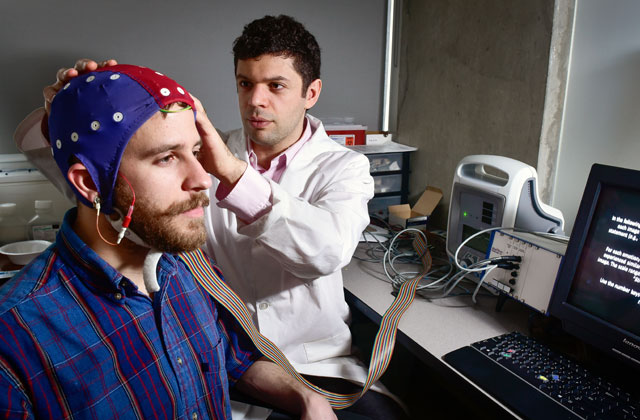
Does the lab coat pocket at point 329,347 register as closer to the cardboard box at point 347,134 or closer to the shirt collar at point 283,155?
the shirt collar at point 283,155

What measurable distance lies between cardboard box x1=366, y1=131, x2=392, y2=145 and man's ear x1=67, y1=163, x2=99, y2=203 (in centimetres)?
172

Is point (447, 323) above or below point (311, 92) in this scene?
below

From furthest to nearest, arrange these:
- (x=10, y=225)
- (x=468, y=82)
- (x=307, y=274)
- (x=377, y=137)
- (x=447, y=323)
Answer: (x=377, y=137), (x=468, y=82), (x=10, y=225), (x=447, y=323), (x=307, y=274)

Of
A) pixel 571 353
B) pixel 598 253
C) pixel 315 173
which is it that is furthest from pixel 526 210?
pixel 315 173

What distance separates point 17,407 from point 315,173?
3.27ft

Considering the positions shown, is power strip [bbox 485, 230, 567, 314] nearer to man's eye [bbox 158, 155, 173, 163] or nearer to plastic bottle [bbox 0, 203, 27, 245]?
man's eye [bbox 158, 155, 173, 163]

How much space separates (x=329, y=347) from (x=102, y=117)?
0.98 meters

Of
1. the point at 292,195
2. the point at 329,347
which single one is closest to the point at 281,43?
the point at 292,195

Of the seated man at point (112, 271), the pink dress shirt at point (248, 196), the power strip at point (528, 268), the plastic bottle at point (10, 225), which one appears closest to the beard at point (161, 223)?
the seated man at point (112, 271)

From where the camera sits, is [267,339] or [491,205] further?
[491,205]

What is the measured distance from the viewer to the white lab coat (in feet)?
4.27

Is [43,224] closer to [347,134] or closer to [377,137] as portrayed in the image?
[347,134]

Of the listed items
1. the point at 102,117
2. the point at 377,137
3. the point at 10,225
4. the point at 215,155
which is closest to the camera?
the point at 102,117

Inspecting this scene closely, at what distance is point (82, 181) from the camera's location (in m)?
0.77
